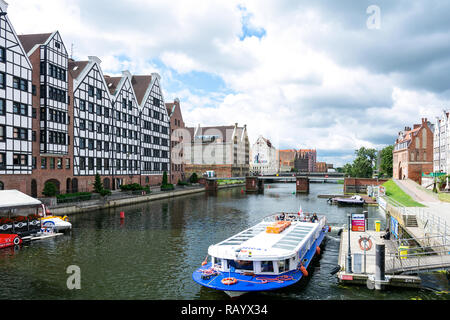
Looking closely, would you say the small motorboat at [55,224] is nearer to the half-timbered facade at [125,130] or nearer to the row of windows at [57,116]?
the row of windows at [57,116]

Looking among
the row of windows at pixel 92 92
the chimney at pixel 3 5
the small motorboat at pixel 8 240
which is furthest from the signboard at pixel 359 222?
the row of windows at pixel 92 92

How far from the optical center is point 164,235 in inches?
1508

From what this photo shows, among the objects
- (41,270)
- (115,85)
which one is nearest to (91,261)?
(41,270)

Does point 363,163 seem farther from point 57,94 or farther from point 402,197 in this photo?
point 57,94

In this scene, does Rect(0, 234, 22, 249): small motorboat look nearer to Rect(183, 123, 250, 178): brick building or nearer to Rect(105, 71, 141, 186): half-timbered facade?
Rect(105, 71, 141, 186): half-timbered facade

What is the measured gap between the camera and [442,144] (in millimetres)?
78562

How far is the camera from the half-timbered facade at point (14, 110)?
4694cm

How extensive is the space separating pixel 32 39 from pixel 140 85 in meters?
35.0

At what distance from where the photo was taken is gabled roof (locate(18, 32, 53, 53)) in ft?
182

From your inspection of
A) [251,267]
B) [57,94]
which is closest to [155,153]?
[57,94]

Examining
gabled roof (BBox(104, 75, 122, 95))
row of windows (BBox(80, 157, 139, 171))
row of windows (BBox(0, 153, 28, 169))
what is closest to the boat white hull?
row of windows (BBox(0, 153, 28, 169))

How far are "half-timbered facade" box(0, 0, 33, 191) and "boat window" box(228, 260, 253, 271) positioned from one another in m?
39.8

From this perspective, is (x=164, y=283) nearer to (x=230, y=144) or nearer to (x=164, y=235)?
(x=164, y=235)

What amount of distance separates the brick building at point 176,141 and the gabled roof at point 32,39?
48397 millimetres
